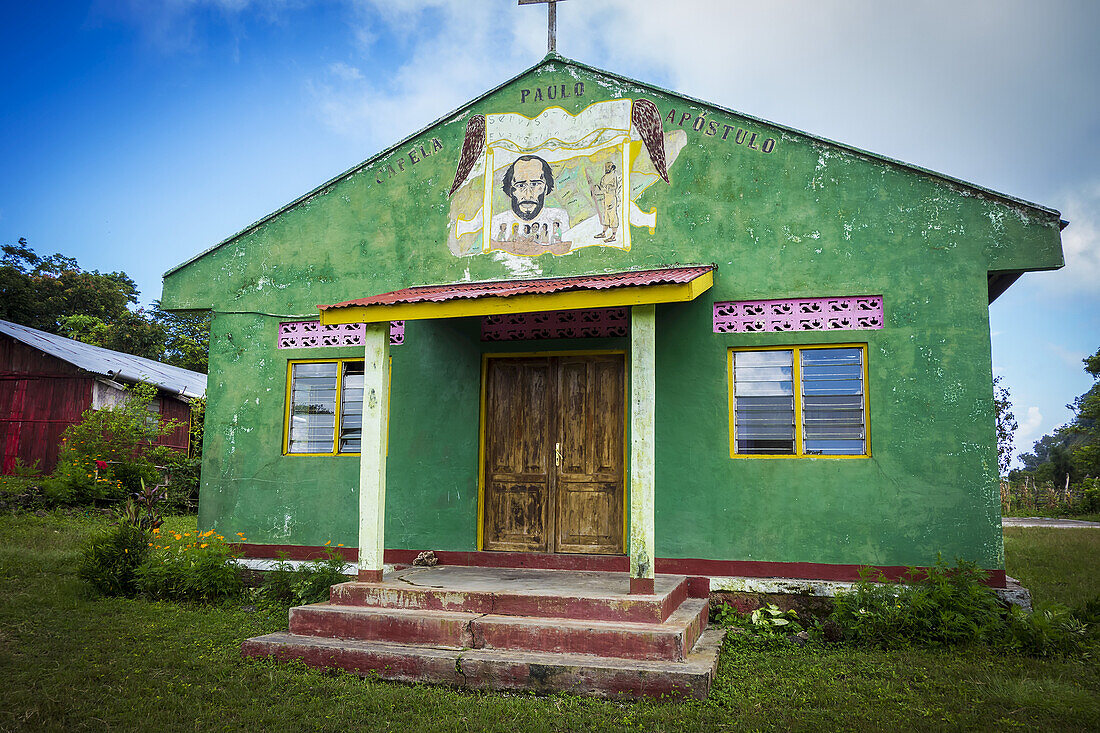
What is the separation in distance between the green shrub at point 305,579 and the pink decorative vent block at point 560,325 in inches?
119

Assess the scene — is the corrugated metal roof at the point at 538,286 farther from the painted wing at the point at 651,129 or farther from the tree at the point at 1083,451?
the tree at the point at 1083,451

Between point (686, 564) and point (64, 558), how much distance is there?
333 inches

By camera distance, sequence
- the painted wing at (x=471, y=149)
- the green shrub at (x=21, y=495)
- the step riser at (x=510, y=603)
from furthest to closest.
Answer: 1. the green shrub at (x=21, y=495)
2. the painted wing at (x=471, y=149)
3. the step riser at (x=510, y=603)

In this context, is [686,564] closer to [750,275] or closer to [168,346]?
[750,275]

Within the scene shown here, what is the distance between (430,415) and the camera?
872cm

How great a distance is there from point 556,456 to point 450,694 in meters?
3.27

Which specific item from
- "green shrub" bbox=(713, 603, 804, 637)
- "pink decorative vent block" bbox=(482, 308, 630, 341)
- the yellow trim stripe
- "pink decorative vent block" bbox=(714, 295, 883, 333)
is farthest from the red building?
"green shrub" bbox=(713, 603, 804, 637)

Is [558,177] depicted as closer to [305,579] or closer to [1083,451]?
[305,579]

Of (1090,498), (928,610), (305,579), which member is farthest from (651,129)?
(1090,498)

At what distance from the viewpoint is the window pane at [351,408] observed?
8.94m

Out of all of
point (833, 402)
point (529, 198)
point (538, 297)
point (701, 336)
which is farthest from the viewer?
point (529, 198)

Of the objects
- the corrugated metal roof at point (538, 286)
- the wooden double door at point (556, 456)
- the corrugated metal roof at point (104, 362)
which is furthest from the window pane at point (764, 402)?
the corrugated metal roof at point (104, 362)

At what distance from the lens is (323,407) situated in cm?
912

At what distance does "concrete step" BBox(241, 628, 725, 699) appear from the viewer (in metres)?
5.28
